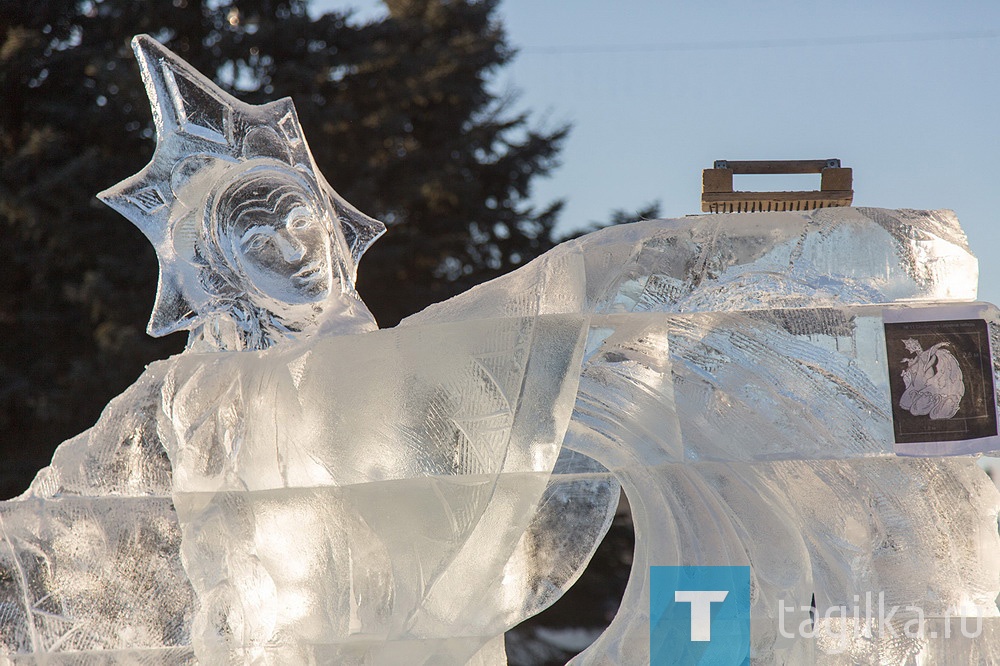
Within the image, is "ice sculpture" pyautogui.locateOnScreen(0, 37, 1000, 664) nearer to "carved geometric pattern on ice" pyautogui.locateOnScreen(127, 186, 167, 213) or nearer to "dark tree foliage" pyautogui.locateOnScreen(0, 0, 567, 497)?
"carved geometric pattern on ice" pyautogui.locateOnScreen(127, 186, 167, 213)

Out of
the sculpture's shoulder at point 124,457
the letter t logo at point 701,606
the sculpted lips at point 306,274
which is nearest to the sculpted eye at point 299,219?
the sculpted lips at point 306,274

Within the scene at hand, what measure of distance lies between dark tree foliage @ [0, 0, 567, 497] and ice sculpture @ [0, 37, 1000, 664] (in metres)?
5.10

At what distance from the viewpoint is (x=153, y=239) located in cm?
278

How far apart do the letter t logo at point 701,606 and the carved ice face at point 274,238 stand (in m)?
1.15

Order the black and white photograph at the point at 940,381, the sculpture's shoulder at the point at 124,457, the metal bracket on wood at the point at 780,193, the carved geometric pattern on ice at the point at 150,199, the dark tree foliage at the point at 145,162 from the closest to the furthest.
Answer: the black and white photograph at the point at 940,381, the metal bracket on wood at the point at 780,193, the sculpture's shoulder at the point at 124,457, the carved geometric pattern on ice at the point at 150,199, the dark tree foliage at the point at 145,162

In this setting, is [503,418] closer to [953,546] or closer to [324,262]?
[324,262]

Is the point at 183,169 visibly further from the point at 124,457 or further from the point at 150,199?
the point at 124,457

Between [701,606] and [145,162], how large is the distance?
648 centimetres

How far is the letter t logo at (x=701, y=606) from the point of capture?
2361mm

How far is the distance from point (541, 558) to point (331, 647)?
52 centimetres

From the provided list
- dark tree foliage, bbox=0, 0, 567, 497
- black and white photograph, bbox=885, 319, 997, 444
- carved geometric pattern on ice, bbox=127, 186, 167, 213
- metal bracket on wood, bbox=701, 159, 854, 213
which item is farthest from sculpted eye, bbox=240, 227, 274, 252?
dark tree foliage, bbox=0, 0, 567, 497

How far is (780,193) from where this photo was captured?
2549 millimetres

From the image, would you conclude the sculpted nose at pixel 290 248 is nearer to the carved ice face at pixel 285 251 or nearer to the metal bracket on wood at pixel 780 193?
the carved ice face at pixel 285 251

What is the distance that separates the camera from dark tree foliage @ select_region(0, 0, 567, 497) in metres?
7.46
